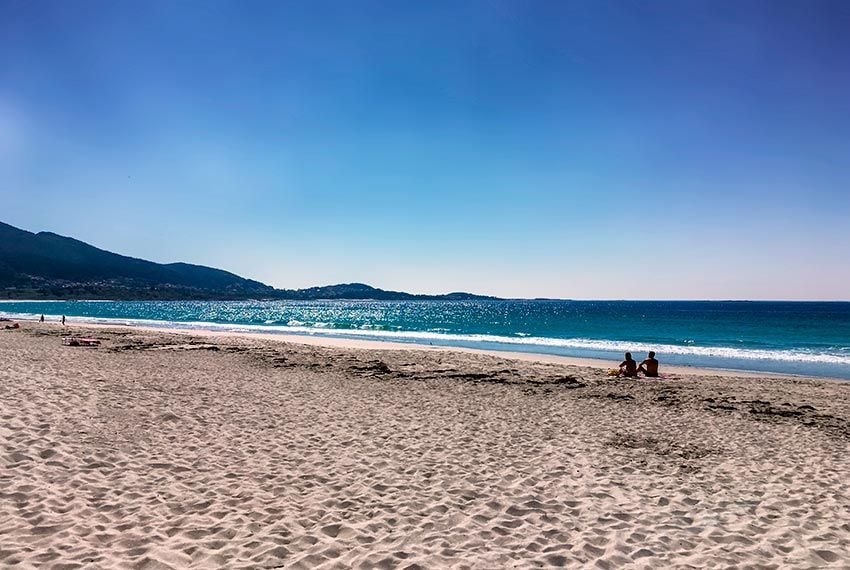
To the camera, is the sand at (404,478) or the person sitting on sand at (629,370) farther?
the person sitting on sand at (629,370)

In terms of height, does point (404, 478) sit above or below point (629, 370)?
below

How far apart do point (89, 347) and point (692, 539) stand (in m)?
23.1

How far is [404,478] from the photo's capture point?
6.82 m

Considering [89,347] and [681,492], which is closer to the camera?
[681,492]

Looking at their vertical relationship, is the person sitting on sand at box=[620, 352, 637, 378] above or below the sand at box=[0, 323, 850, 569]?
above

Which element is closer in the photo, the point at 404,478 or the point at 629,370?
the point at 404,478

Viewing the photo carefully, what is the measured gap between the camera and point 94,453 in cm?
703

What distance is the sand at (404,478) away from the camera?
4.84 meters

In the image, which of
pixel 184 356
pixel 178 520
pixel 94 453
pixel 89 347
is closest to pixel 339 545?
pixel 178 520

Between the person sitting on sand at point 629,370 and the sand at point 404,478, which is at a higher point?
the person sitting on sand at point 629,370

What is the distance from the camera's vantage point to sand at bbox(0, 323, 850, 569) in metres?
4.84

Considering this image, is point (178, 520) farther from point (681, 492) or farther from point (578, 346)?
point (578, 346)

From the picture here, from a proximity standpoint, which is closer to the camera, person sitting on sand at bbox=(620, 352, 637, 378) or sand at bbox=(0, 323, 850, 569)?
sand at bbox=(0, 323, 850, 569)

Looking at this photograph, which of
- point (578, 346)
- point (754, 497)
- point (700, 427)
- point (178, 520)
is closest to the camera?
point (178, 520)
